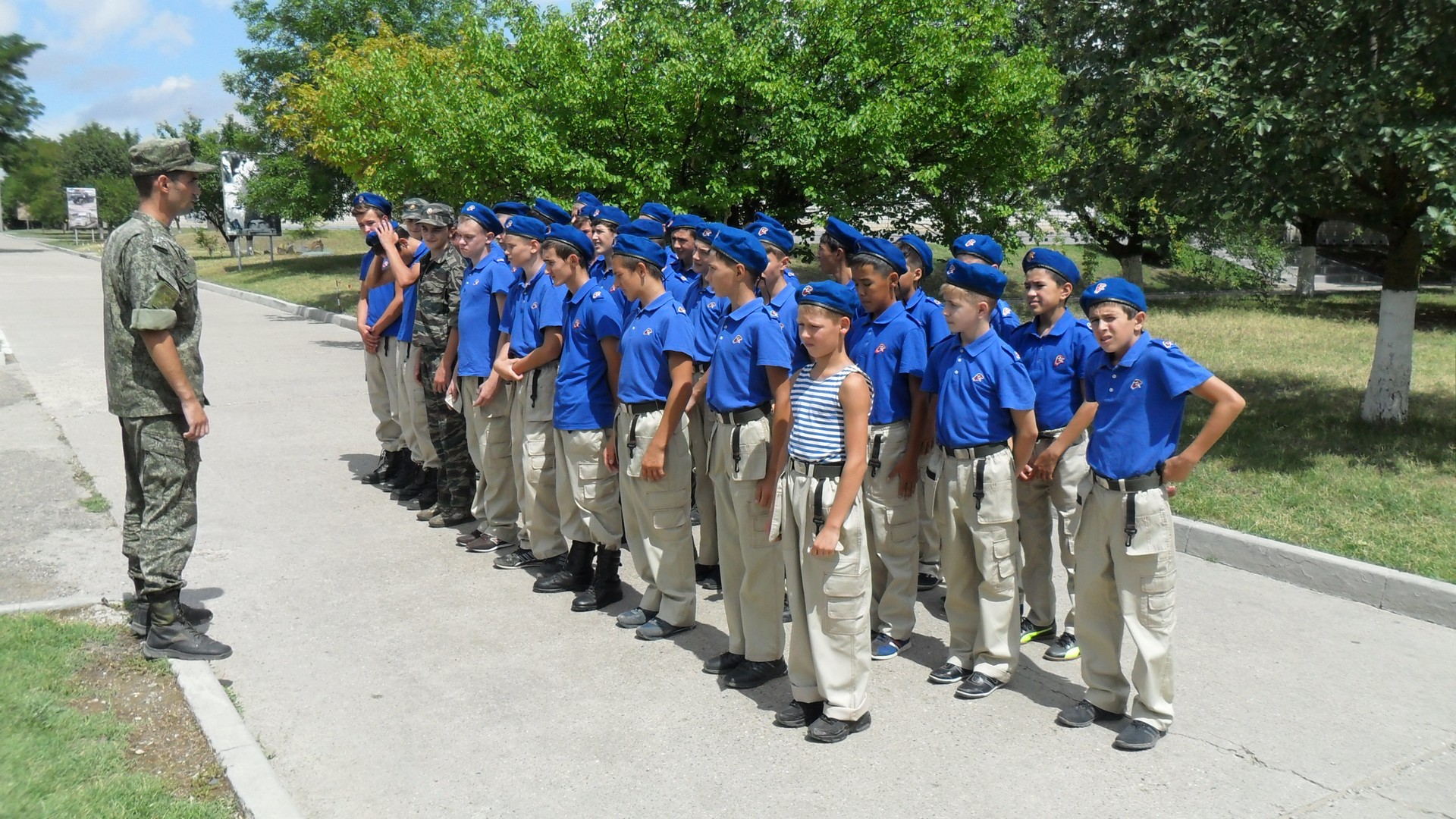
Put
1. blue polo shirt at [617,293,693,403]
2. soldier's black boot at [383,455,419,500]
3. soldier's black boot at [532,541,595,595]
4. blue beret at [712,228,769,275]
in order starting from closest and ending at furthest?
blue beret at [712,228,769,275] < blue polo shirt at [617,293,693,403] < soldier's black boot at [532,541,595,595] < soldier's black boot at [383,455,419,500]

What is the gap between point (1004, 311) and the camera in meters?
5.89

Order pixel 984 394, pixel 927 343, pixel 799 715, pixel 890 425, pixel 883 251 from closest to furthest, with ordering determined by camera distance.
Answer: pixel 799 715
pixel 984 394
pixel 883 251
pixel 890 425
pixel 927 343

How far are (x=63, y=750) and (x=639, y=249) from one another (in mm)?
3112

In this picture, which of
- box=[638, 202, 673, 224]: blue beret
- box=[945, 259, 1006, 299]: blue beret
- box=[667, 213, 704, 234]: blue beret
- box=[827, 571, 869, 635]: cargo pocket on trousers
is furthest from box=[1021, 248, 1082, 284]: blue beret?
box=[638, 202, 673, 224]: blue beret

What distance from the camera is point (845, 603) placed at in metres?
4.35

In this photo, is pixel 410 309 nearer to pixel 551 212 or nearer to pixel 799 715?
pixel 551 212

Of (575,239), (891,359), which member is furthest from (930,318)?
(575,239)

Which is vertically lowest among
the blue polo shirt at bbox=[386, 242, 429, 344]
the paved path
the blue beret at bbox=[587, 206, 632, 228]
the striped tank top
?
the paved path

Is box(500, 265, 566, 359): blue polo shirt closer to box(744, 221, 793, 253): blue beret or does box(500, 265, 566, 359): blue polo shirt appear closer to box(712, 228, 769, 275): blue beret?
box(744, 221, 793, 253): blue beret

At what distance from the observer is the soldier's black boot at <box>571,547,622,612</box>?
6043 millimetres

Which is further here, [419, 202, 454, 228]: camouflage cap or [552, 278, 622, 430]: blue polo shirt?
[419, 202, 454, 228]: camouflage cap

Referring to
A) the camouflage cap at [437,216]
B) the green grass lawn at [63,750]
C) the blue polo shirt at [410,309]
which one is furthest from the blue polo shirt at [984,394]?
the blue polo shirt at [410,309]

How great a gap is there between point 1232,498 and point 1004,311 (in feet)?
9.35

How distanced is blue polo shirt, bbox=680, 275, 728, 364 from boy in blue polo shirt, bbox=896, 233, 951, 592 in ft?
3.22
